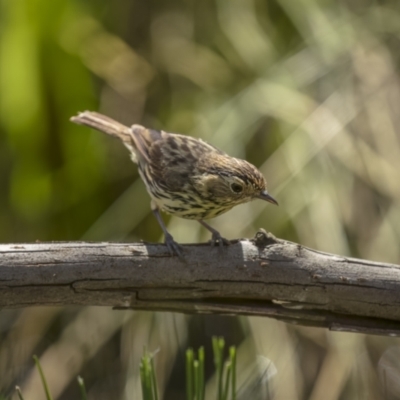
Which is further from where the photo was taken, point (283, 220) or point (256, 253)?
point (283, 220)

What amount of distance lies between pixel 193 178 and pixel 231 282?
1.05 metres

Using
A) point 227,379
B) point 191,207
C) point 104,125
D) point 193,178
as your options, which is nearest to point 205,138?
point 104,125

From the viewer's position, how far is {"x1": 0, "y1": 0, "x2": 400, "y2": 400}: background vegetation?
418 cm

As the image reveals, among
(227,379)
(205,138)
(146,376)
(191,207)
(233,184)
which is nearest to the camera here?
(146,376)

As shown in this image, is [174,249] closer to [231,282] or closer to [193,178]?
[231,282]

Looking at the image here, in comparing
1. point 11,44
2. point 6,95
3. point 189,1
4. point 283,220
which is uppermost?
point 189,1

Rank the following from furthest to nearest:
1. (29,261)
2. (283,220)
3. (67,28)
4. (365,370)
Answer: (67,28)
(283,220)
(365,370)
(29,261)

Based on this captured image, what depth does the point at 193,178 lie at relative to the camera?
147 inches

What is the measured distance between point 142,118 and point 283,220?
5.40 ft

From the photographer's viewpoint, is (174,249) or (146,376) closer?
(146,376)

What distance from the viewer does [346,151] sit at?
177 inches

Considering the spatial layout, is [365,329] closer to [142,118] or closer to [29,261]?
[29,261]

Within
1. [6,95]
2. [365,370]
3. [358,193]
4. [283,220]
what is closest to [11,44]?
[6,95]

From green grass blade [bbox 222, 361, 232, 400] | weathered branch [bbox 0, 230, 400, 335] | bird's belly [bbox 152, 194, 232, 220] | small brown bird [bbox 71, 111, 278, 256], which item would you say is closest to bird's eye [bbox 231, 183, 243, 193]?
small brown bird [bbox 71, 111, 278, 256]
